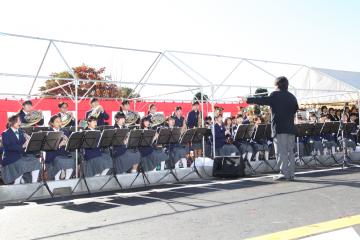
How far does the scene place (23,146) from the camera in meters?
9.35

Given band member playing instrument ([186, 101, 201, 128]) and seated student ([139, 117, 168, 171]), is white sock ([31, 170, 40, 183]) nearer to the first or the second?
seated student ([139, 117, 168, 171])

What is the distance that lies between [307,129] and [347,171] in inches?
79.5

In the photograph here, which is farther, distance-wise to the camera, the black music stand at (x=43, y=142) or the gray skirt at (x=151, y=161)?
the gray skirt at (x=151, y=161)

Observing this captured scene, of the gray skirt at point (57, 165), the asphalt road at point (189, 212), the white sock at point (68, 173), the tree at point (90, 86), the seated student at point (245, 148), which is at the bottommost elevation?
the asphalt road at point (189, 212)

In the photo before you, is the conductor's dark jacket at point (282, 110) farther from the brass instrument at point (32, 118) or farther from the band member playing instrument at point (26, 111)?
the band member playing instrument at point (26, 111)

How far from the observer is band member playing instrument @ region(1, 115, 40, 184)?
913 cm

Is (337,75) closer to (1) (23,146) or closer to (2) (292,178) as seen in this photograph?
(2) (292,178)

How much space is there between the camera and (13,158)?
30.2 feet

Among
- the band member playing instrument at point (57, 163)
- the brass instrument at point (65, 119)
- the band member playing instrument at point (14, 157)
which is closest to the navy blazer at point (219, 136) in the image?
the brass instrument at point (65, 119)

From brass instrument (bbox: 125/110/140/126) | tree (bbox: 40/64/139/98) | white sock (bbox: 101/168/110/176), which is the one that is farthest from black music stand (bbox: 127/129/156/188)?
tree (bbox: 40/64/139/98)

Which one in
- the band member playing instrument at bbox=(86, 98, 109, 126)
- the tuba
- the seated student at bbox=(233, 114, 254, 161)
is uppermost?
the band member playing instrument at bbox=(86, 98, 109, 126)

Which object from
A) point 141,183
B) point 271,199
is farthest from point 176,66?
point 271,199

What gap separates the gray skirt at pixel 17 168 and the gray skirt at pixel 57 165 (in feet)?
2.12

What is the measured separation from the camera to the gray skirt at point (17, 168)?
9102 millimetres
